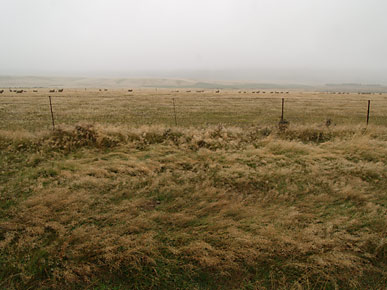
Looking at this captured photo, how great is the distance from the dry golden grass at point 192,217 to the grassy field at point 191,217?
0.07ft

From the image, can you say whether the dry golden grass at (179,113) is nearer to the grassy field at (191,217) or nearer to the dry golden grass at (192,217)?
the dry golden grass at (192,217)

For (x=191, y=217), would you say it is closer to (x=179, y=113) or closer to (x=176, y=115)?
(x=176, y=115)

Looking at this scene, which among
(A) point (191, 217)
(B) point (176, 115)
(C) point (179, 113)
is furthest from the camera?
(C) point (179, 113)

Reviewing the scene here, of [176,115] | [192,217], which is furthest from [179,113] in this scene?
[192,217]

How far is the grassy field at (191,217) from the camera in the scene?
122 inches

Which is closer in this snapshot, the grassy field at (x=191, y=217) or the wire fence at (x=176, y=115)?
the grassy field at (x=191, y=217)

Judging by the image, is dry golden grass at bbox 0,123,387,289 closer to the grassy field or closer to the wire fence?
the grassy field

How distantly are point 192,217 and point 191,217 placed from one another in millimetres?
20

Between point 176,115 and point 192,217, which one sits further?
point 176,115

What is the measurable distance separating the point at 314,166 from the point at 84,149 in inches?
283

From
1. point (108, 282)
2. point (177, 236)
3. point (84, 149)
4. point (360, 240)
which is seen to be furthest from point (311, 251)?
point (84, 149)

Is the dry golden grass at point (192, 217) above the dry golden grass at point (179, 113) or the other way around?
the other way around

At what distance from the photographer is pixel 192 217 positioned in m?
4.13

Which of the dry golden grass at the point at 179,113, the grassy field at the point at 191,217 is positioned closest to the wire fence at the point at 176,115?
the dry golden grass at the point at 179,113
